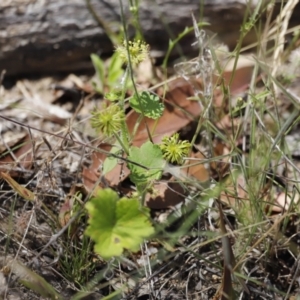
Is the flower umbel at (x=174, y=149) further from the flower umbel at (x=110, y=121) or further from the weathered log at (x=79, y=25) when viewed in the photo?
the weathered log at (x=79, y=25)

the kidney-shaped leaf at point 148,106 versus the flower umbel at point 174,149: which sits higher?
the kidney-shaped leaf at point 148,106

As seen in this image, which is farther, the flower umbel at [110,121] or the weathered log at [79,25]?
the weathered log at [79,25]

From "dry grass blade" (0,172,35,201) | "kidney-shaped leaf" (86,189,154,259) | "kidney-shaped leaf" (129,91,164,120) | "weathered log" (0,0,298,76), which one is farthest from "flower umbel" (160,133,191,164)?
"weathered log" (0,0,298,76)

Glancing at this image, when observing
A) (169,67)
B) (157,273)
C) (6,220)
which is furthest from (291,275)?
(169,67)

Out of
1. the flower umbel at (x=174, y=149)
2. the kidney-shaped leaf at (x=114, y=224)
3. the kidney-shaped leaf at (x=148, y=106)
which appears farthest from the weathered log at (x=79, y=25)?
the kidney-shaped leaf at (x=114, y=224)

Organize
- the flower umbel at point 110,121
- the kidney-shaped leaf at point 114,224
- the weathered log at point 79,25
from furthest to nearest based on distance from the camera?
the weathered log at point 79,25 < the flower umbel at point 110,121 < the kidney-shaped leaf at point 114,224

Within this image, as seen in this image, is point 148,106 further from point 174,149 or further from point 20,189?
point 20,189
